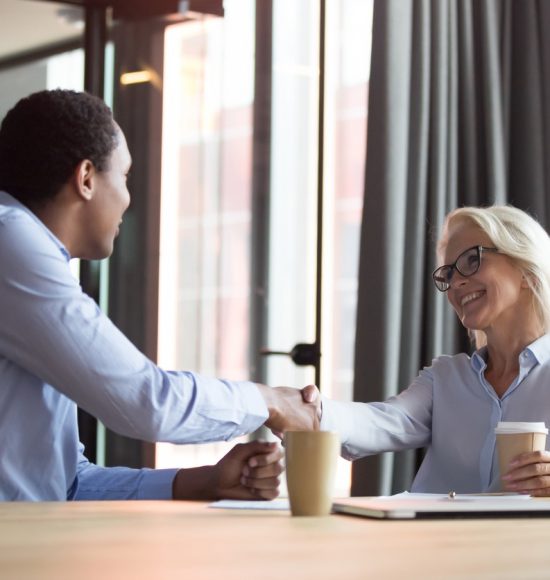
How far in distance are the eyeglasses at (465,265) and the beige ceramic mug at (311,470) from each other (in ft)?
3.56

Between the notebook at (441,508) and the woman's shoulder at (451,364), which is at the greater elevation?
the woman's shoulder at (451,364)

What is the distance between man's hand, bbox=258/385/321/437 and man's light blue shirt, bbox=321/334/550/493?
0.22 meters

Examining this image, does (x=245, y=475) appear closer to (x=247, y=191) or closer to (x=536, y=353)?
(x=536, y=353)

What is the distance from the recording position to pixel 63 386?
155 centimetres

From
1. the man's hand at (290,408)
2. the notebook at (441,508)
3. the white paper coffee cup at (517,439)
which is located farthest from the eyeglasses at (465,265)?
the notebook at (441,508)

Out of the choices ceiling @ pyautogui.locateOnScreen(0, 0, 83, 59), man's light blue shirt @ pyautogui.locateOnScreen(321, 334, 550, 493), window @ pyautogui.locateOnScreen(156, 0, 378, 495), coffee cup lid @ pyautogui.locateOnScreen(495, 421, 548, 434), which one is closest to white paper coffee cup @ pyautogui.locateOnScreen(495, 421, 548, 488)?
coffee cup lid @ pyautogui.locateOnScreen(495, 421, 548, 434)

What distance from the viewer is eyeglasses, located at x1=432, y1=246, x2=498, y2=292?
2258 mm

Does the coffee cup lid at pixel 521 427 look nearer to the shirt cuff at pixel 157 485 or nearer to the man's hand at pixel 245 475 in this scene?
the man's hand at pixel 245 475

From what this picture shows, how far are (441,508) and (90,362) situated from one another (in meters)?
0.58

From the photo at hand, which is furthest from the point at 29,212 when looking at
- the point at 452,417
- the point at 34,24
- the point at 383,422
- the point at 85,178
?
the point at 34,24

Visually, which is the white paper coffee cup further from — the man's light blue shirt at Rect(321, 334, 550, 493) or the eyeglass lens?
the eyeglass lens

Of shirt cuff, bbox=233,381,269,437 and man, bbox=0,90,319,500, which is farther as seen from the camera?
shirt cuff, bbox=233,381,269,437

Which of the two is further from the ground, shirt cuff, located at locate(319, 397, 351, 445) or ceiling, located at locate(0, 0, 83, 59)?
ceiling, located at locate(0, 0, 83, 59)

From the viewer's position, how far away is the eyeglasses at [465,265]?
2258mm
